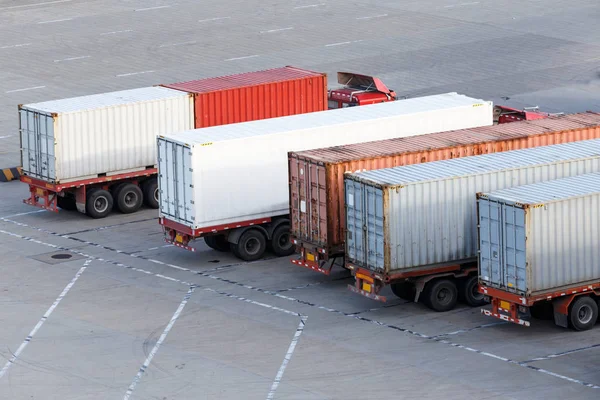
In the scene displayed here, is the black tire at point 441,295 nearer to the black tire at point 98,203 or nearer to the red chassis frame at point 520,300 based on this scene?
the red chassis frame at point 520,300

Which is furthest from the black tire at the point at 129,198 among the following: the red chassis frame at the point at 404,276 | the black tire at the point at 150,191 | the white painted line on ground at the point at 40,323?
the red chassis frame at the point at 404,276

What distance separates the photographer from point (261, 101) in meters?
44.9

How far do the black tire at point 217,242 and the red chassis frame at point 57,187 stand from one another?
4.55 m

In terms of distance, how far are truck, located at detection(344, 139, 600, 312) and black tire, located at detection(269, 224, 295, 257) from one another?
188 inches

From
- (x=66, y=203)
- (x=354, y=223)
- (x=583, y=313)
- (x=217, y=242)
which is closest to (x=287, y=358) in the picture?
(x=354, y=223)

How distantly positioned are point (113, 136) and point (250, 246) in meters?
6.57

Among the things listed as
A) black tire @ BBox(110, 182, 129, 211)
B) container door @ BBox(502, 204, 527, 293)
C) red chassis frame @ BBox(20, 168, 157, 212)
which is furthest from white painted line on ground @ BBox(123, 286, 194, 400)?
black tire @ BBox(110, 182, 129, 211)

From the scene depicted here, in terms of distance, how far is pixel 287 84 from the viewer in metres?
45.5

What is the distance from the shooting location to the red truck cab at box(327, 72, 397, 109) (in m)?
51.9

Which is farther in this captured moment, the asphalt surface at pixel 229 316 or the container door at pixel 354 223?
the container door at pixel 354 223

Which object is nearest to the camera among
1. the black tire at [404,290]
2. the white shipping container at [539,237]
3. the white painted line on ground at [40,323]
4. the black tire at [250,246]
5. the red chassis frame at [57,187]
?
the white painted line on ground at [40,323]

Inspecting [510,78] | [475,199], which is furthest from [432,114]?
[510,78]

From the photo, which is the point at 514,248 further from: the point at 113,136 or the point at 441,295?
the point at 113,136

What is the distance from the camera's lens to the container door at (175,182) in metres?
37.6
